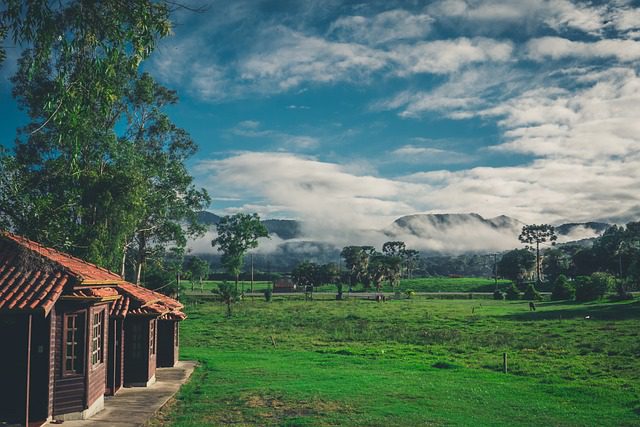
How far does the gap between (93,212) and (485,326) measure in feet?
110

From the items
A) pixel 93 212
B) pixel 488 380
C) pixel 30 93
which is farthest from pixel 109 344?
pixel 30 93

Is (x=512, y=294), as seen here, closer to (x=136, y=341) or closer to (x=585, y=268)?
(x=585, y=268)

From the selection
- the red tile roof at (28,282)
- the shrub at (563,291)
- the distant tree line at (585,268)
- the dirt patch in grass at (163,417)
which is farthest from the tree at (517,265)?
the red tile roof at (28,282)

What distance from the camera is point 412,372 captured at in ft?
83.5

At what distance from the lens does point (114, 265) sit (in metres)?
30.8

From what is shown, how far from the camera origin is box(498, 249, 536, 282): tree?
5054 inches

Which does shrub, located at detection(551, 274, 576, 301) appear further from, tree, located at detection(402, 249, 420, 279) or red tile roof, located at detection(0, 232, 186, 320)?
tree, located at detection(402, 249, 420, 279)

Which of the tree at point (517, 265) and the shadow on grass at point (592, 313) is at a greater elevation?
the tree at point (517, 265)

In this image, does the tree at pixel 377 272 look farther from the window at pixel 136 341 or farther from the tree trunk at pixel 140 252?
the window at pixel 136 341

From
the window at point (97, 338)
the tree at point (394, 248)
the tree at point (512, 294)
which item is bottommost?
the tree at point (512, 294)

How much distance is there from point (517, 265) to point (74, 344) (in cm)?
12708

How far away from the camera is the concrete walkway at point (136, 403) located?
52.0 feet

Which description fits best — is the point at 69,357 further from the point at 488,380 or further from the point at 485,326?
the point at 485,326

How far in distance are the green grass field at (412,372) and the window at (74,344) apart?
3209mm
